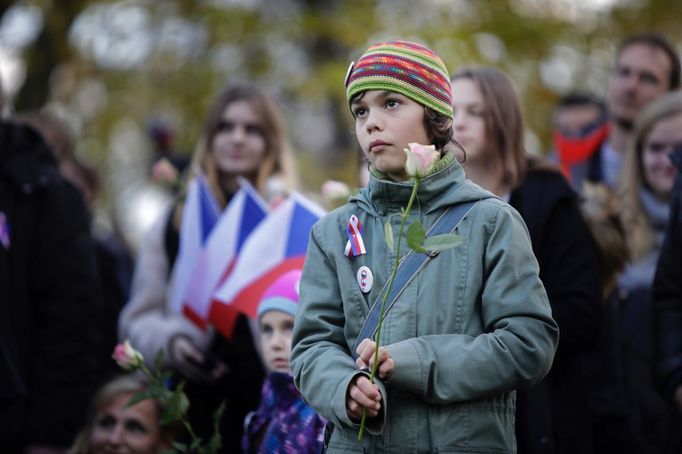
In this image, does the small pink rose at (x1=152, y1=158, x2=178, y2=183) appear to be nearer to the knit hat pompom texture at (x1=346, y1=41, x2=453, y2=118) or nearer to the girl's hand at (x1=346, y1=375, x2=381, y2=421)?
the knit hat pompom texture at (x1=346, y1=41, x2=453, y2=118)

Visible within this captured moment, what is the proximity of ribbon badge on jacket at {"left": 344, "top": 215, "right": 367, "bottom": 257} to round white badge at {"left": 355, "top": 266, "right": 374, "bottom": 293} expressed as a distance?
0.05 m

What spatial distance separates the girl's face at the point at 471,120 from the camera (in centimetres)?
479

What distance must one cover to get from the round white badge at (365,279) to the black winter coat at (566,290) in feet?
4.09

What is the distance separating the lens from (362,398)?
3.20 meters

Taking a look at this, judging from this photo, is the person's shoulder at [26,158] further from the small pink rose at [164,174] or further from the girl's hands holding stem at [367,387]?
the girl's hands holding stem at [367,387]

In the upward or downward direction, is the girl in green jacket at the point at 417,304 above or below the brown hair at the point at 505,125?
below

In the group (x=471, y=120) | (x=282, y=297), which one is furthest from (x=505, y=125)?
(x=282, y=297)

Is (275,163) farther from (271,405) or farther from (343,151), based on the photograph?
(343,151)

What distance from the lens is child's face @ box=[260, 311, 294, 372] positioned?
15.4ft

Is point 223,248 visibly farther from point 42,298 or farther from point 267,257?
point 42,298

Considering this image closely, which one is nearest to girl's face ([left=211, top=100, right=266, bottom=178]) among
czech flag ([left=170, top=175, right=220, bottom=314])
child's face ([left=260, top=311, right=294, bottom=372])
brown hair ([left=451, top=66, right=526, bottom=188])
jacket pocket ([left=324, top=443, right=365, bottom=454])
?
czech flag ([left=170, top=175, right=220, bottom=314])

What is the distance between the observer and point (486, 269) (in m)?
3.39

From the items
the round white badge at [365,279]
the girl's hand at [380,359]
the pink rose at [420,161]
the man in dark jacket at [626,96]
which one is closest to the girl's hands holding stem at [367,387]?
the girl's hand at [380,359]

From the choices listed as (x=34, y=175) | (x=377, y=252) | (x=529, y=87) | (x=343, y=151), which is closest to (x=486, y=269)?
(x=377, y=252)
